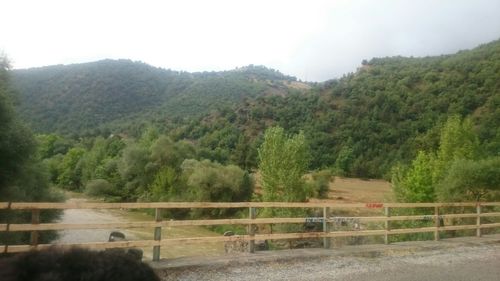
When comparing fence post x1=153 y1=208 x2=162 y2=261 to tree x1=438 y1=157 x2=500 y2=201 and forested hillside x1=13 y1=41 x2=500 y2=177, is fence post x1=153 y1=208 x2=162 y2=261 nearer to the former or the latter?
tree x1=438 y1=157 x2=500 y2=201

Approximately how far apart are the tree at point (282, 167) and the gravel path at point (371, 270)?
23067 mm

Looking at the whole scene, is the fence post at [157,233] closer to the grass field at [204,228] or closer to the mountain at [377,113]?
the grass field at [204,228]

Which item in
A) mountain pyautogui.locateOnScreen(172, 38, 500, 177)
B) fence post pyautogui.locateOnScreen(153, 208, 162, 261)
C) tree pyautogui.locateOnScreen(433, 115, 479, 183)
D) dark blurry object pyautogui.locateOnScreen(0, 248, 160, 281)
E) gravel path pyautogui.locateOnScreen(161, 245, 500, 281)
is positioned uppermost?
mountain pyautogui.locateOnScreen(172, 38, 500, 177)

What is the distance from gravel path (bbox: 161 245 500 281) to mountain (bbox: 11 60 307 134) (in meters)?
95.2

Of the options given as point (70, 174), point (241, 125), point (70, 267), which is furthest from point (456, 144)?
point (241, 125)

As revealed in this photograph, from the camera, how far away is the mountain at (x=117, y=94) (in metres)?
109

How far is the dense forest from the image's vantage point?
42.9 meters

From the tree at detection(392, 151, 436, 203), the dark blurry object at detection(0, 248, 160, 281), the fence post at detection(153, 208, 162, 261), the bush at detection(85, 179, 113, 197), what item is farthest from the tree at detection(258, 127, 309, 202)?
the dark blurry object at detection(0, 248, 160, 281)

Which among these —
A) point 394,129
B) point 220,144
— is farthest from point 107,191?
point 394,129

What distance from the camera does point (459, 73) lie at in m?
70.8

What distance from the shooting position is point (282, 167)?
3334 cm

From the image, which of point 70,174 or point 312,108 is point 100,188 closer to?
point 70,174

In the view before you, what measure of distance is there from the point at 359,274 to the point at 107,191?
50413 mm

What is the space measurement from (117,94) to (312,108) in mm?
64267
